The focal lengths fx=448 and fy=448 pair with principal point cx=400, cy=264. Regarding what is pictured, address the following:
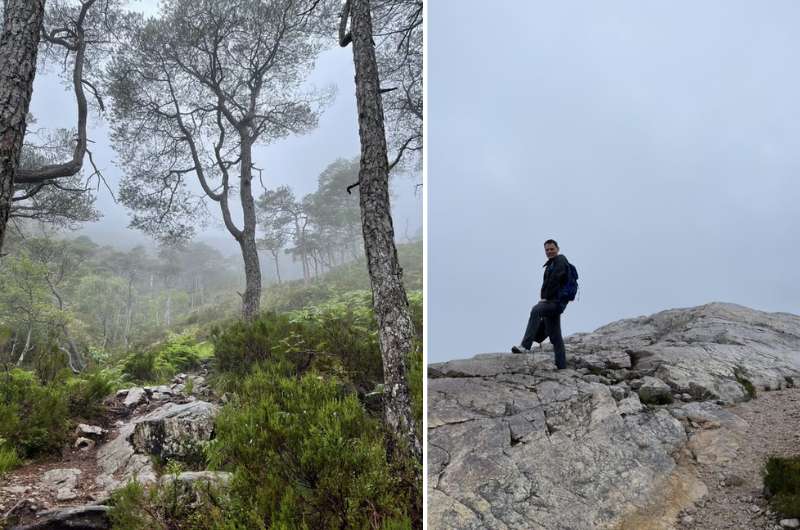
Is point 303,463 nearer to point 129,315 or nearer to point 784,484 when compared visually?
point 129,315

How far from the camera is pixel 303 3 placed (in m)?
3.58

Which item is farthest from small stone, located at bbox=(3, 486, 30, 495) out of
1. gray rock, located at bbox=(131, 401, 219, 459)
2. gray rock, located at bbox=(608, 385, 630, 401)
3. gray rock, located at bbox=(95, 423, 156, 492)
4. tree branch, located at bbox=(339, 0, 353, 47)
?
gray rock, located at bbox=(608, 385, 630, 401)

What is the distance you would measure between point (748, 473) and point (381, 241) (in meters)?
2.96

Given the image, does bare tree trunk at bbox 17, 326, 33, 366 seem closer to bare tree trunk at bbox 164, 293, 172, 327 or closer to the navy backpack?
bare tree trunk at bbox 164, 293, 172, 327

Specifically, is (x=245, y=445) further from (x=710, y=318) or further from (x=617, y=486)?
(x=710, y=318)

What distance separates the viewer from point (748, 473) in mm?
3051

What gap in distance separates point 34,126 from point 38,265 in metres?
0.76

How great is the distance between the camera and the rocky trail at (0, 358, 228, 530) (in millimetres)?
1741

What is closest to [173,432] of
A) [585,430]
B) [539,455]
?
[539,455]

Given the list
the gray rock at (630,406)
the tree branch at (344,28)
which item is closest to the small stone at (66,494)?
the tree branch at (344,28)

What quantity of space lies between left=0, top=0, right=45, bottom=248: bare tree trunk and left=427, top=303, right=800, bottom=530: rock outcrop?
Result: 9.84ft

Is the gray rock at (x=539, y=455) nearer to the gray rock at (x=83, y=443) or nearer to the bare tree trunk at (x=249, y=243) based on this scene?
the bare tree trunk at (x=249, y=243)

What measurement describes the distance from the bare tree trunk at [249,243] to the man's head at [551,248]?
2651 mm

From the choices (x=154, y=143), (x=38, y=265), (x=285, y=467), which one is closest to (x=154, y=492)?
(x=285, y=467)
